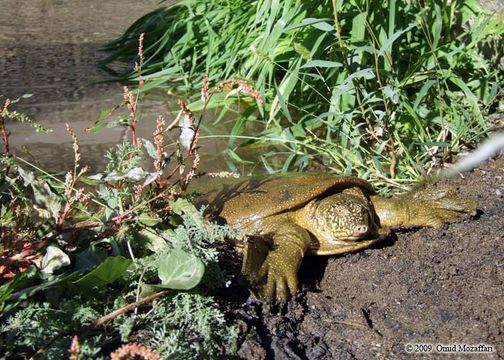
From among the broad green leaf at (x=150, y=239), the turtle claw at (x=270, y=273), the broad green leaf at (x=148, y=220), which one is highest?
the broad green leaf at (x=148, y=220)

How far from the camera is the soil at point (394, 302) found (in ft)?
6.33

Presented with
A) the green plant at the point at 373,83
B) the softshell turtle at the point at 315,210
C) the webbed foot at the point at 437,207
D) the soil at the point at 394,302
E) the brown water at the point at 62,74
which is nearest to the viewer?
the soil at the point at 394,302

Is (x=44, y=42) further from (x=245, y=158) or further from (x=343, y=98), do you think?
(x=343, y=98)

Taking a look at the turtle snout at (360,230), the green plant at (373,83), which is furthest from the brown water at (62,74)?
the turtle snout at (360,230)

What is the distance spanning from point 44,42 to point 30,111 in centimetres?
171

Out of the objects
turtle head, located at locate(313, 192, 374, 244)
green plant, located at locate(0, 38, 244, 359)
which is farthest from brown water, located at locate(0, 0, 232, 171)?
turtle head, located at locate(313, 192, 374, 244)

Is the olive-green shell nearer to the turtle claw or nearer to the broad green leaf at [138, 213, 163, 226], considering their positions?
the turtle claw

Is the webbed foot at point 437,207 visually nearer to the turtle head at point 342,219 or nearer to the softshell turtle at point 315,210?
the softshell turtle at point 315,210

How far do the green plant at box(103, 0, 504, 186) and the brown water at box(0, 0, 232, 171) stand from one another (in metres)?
0.47

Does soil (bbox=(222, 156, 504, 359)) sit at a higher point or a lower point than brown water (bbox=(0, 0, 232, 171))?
higher

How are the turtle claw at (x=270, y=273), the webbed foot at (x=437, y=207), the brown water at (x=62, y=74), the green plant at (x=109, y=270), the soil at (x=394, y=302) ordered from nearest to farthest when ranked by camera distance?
1. the green plant at (x=109, y=270)
2. the soil at (x=394, y=302)
3. the turtle claw at (x=270, y=273)
4. the webbed foot at (x=437, y=207)
5. the brown water at (x=62, y=74)

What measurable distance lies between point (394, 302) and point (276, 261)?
1.22 feet

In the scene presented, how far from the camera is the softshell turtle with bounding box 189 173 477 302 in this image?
2.49 m

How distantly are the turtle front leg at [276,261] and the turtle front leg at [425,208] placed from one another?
38 cm
